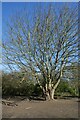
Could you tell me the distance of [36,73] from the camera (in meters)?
13.2

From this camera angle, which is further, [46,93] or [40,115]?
[46,93]

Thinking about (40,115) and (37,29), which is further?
(37,29)

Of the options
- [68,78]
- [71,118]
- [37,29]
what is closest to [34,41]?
[37,29]

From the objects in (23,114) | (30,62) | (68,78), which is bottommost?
(23,114)

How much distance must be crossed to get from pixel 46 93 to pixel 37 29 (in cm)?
412

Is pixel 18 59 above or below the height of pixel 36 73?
above

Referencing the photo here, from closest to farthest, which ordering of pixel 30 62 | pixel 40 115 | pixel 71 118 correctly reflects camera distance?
pixel 71 118 < pixel 40 115 < pixel 30 62

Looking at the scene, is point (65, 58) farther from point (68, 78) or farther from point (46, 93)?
point (46, 93)

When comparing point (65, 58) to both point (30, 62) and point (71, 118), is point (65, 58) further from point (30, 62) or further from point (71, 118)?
point (71, 118)

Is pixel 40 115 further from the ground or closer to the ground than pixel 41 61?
closer to the ground

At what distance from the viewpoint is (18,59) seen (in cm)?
→ 1304

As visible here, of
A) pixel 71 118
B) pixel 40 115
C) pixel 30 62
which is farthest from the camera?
pixel 30 62

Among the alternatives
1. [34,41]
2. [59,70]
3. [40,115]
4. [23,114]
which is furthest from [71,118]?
[34,41]

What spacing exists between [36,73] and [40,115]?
514 cm
